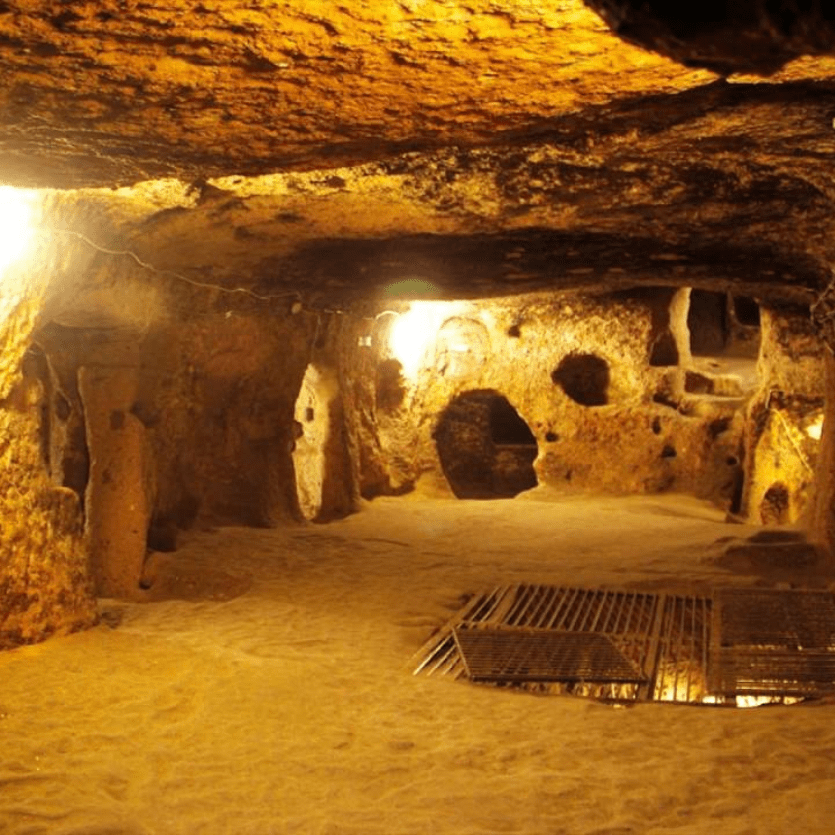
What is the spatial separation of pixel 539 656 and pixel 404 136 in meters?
3.35

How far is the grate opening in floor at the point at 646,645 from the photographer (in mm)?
5348

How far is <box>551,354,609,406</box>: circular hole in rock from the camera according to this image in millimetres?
14109

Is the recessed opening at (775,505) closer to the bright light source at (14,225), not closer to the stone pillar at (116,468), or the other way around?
the stone pillar at (116,468)

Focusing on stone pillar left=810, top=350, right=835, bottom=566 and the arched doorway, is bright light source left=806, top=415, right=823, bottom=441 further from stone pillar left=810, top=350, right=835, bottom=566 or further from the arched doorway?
the arched doorway

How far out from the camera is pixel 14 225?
5.19 m

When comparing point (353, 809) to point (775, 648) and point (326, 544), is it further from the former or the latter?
point (326, 544)

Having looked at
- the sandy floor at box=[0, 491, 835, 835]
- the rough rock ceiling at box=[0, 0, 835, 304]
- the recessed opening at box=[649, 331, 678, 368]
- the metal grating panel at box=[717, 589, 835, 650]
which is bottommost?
the sandy floor at box=[0, 491, 835, 835]

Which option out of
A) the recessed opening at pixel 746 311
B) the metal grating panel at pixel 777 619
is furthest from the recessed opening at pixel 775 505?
the recessed opening at pixel 746 311

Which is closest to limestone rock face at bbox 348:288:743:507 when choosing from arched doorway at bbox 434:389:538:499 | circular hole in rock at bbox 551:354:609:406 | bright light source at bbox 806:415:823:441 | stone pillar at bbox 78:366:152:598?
circular hole in rock at bbox 551:354:609:406

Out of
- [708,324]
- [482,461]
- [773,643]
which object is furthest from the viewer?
[708,324]

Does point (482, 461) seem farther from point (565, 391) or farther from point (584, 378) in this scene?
point (565, 391)

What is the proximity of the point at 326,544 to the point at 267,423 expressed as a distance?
1595mm

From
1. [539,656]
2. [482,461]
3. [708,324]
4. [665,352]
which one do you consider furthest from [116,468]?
[708,324]

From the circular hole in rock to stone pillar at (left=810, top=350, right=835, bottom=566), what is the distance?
5.31 meters
